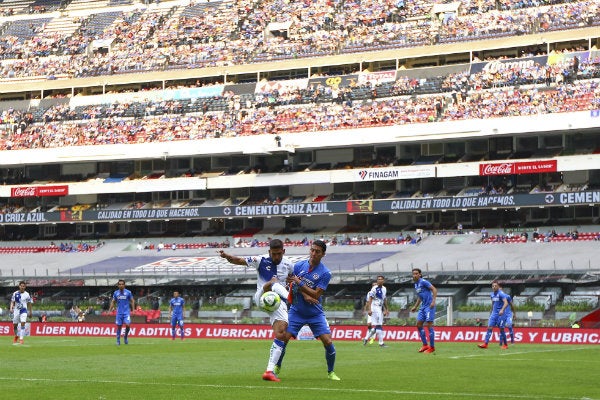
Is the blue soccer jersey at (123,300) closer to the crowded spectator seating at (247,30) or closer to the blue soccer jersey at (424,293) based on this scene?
the blue soccer jersey at (424,293)

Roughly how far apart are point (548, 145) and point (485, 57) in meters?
10.7

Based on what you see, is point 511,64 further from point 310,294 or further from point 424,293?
point 310,294

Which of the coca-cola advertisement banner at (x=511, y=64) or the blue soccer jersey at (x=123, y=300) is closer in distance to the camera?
the blue soccer jersey at (x=123, y=300)

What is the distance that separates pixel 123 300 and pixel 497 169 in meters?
40.4

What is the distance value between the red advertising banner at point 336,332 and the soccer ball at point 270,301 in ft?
79.2

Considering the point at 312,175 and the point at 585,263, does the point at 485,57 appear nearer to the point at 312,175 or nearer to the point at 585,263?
the point at 312,175

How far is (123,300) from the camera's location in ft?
128

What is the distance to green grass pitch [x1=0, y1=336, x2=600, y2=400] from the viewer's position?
58.7 feet

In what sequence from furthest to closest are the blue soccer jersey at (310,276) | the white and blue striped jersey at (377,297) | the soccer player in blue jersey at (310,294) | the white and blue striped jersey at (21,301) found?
the white and blue striped jersey at (21,301)
the white and blue striped jersey at (377,297)
the blue soccer jersey at (310,276)
the soccer player in blue jersey at (310,294)

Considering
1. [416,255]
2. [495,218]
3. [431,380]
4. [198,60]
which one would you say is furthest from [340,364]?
[198,60]

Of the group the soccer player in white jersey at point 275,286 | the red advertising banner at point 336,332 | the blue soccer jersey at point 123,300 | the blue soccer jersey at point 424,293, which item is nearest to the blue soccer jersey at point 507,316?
the blue soccer jersey at point 424,293

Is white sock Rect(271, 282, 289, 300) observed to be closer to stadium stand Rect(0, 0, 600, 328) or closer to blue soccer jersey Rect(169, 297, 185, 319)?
blue soccer jersey Rect(169, 297, 185, 319)

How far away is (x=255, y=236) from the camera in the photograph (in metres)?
83.3

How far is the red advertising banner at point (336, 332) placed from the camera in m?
42.1
